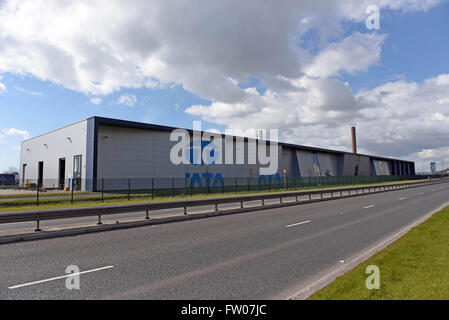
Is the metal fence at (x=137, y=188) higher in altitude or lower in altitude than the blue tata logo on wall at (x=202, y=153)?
lower

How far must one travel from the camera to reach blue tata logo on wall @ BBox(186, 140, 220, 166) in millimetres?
A: 39219

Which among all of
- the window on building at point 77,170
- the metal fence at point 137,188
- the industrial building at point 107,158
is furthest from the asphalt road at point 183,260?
the window on building at point 77,170

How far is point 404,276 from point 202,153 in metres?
36.1

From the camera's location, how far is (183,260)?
6.50m

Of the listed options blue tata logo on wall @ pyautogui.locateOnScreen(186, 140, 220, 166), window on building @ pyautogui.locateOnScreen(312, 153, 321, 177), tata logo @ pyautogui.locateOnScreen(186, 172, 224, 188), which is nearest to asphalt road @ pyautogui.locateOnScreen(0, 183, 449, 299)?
tata logo @ pyautogui.locateOnScreen(186, 172, 224, 188)

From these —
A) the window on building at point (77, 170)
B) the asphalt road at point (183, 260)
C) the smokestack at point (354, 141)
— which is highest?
the smokestack at point (354, 141)

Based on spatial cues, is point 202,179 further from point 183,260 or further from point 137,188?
point 183,260

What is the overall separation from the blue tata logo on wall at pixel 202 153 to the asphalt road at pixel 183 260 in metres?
28.5

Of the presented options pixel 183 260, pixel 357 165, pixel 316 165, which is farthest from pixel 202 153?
pixel 357 165

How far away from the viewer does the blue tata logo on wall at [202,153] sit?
39219mm

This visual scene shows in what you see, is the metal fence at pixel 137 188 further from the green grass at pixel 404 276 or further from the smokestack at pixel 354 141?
the smokestack at pixel 354 141
